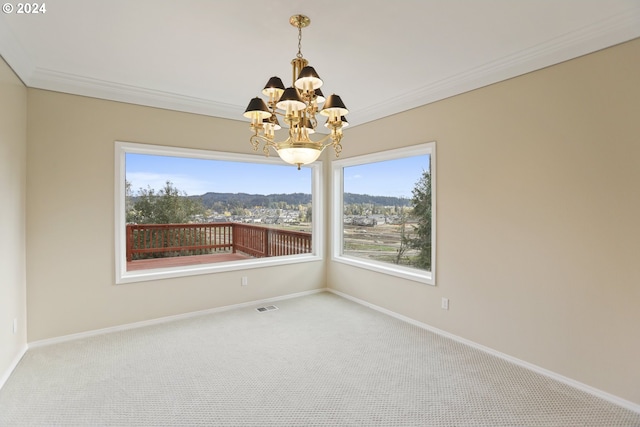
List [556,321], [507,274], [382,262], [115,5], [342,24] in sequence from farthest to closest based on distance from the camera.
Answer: [382,262]
[507,274]
[556,321]
[342,24]
[115,5]

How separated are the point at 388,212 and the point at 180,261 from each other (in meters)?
2.77

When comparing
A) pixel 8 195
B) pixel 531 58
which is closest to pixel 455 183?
pixel 531 58

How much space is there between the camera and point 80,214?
10.7 feet

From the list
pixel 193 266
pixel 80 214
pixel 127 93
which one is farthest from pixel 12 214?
pixel 193 266

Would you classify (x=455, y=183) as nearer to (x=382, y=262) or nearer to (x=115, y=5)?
(x=382, y=262)

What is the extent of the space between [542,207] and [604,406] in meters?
1.45

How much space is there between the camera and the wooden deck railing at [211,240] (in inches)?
150

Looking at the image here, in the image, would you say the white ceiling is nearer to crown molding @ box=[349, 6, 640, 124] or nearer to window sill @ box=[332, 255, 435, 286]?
crown molding @ box=[349, 6, 640, 124]

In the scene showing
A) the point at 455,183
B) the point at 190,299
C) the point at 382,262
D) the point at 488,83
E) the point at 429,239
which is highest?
the point at 488,83

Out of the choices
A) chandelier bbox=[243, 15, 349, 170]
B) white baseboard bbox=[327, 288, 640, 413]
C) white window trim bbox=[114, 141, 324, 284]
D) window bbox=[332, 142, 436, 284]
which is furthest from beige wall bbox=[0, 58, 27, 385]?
white baseboard bbox=[327, 288, 640, 413]

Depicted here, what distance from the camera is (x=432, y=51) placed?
2625 mm

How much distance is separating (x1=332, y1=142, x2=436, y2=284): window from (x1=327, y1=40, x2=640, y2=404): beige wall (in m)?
0.31

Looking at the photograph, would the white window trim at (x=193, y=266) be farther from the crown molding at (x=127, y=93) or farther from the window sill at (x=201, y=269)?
the crown molding at (x=127, y=93)

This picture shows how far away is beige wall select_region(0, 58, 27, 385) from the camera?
2463 millimetres
